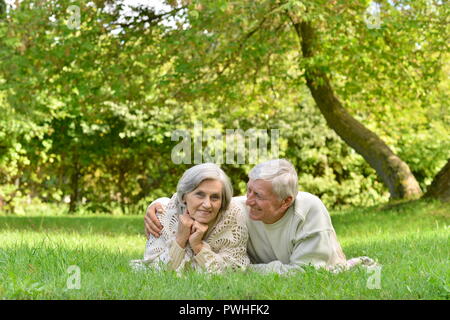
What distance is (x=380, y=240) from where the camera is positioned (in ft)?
24.7

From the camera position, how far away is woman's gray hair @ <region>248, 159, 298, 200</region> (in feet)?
15.0

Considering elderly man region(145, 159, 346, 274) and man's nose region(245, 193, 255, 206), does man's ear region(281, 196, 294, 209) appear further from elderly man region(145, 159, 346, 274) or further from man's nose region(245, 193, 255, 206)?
man's nose region(245, 193, 255, 206)

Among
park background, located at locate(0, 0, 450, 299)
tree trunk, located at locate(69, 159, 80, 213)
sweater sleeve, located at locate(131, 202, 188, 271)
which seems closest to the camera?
sweater sleeve, located at locate(131, 202, 188, 271)

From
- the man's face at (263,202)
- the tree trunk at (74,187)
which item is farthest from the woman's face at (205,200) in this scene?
the tree trunk at (74,187)

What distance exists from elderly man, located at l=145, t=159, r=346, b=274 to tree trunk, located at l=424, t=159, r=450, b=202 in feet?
22.3

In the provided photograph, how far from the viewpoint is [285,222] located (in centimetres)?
479

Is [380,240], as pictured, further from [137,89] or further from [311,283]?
[137,89]

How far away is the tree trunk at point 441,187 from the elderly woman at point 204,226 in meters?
7.25

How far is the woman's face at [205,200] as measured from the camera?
4473 millimetres

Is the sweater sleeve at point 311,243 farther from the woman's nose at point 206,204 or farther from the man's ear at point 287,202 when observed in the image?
the woman's nose at point 206,204

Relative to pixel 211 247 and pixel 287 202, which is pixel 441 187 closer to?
pixel 287 202

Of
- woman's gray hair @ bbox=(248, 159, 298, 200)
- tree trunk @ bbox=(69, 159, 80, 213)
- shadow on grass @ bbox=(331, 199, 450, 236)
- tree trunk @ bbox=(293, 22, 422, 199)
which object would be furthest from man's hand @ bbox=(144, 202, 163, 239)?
tree trunk @ bbox=(69, 159, 80, 213)

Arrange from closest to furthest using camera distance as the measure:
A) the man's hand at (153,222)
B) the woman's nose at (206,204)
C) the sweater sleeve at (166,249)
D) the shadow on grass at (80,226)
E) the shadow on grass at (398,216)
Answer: the woman's nose at (206,204)
the sweater sleeve at (166,249)
the man's hand at (153,222)
the shadow on grass at (398,216)
the shadow on grass at (80,226)
